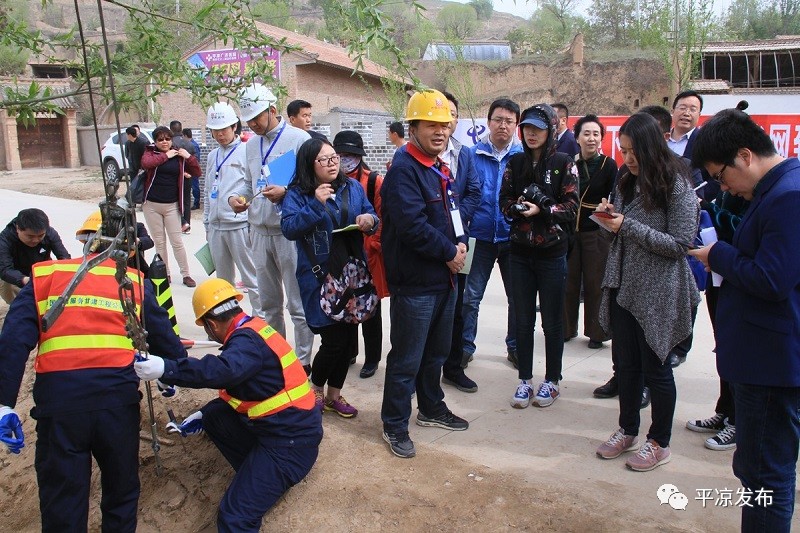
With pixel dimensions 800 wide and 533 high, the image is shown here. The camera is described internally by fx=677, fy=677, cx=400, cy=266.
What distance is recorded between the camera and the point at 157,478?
4.12m

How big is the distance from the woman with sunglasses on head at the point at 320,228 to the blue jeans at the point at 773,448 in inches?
91.0

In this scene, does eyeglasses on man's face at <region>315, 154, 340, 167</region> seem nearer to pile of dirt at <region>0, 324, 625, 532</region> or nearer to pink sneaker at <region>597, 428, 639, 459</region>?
pile of dirt at <region>0, 324, 625, 532</region>

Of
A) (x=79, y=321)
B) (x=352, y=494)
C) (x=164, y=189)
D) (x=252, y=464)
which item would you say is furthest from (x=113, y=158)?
(x=352, y=494)

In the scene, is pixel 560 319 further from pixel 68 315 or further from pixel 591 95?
pixel 591 95

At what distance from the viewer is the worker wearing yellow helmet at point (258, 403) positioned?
323 centimetres

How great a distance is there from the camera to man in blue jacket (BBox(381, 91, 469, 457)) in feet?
11.8

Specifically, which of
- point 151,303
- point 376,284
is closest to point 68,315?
point 151,303

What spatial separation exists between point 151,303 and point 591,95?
1162 inches

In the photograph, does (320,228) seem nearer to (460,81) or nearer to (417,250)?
(417,250)

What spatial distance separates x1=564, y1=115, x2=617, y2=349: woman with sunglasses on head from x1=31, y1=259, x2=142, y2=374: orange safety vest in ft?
11.3

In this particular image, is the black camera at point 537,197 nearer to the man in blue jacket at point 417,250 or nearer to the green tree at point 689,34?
the man in blue jacket at point 417,250

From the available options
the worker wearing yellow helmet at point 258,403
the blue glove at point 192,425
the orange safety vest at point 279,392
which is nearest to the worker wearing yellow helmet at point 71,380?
the worker wearing yellow helmet at point 258,403

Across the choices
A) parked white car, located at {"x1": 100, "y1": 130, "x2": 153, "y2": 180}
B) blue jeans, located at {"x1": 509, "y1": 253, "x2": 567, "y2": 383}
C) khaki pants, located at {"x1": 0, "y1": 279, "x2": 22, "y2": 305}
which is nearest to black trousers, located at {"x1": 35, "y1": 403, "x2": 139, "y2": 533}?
parked white car, located at {"x1": 100, "y1": 130, "x2": 153, "y2": 180}

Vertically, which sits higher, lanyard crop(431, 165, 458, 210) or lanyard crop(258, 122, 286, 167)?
lanyard crop(258, 122, 286, 167)
